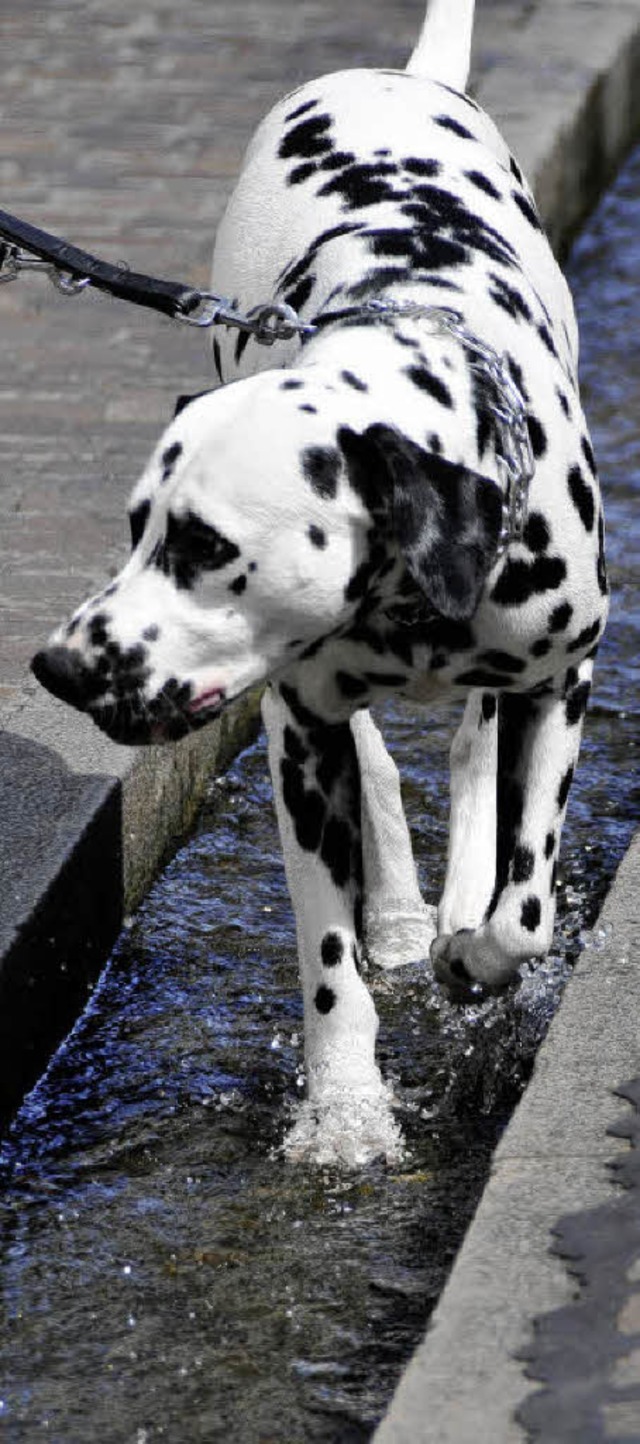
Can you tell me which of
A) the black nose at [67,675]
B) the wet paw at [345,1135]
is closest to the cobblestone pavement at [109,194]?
the wet paw at [345,1135]

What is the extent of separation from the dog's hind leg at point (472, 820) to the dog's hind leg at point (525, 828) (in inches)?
6.4

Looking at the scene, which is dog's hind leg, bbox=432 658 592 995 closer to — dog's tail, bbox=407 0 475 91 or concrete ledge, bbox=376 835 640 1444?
concrete ledge, bbox=376 835 640 1444

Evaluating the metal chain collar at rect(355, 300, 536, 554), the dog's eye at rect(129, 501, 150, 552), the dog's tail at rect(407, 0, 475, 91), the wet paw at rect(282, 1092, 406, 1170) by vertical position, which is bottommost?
the wet paw at rect(282, 1092, 406, 1170)

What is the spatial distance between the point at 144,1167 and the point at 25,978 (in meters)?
0.42

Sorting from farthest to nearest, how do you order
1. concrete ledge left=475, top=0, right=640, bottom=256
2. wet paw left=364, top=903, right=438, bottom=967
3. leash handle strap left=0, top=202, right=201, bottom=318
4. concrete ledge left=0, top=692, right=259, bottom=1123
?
concrete ledge left=475, top=0, right=640, bottom=256, wet paw left=364, top=903, right=438, bottom=967, concrete ledge left=0, top=692, right=259, bottom=1123, leash handle strap left=0, top=202, right=201, bottom=318

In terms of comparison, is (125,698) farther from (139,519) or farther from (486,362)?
(486,362)

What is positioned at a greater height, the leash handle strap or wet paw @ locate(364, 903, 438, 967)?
the leash handle strap

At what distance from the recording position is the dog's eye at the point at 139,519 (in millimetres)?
3252

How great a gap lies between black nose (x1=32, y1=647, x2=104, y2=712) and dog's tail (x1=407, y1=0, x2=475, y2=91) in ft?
8.10

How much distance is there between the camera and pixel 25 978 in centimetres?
439

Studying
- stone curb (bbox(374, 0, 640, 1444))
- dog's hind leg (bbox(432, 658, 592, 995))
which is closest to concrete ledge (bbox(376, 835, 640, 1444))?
stone curb (bbox(374, 0, 640, 1444))

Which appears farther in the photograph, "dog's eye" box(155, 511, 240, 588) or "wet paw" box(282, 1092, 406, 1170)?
"wet paw" box(282, 1092, 406, 1170)

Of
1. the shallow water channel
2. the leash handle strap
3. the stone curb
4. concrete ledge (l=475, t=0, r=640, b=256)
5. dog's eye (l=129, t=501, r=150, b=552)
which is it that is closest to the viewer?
the stone curb

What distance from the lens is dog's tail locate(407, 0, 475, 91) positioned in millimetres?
5320
